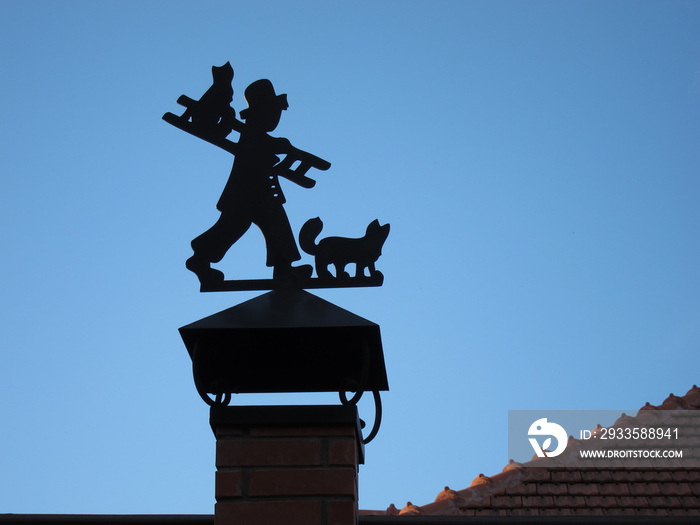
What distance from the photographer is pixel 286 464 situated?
2443 mm

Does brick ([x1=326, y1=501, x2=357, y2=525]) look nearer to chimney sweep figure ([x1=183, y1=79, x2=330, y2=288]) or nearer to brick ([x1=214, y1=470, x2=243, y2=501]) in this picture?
brick ([x1=214, y1=470, x2=243, y2=501])

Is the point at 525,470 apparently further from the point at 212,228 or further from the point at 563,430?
the point at 212,228

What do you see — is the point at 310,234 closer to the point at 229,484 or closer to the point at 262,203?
the point at 262,203

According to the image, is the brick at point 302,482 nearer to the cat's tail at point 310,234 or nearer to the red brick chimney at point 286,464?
the red brick chimney at point 286,464

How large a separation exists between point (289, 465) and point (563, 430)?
6427 mm

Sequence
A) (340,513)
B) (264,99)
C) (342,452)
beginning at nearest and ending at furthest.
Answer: (340,513), (342,452), (264,99)

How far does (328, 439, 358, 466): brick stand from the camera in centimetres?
245

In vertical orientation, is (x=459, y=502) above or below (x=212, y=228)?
below

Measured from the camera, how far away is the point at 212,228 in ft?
9.34

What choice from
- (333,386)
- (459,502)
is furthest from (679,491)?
(333,386)

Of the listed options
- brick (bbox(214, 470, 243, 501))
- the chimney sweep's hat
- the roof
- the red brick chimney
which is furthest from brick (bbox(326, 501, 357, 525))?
the roof

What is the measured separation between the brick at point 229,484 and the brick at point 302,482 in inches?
1.2

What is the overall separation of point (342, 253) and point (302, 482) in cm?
73

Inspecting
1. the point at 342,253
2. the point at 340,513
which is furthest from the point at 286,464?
the point at 342,253
